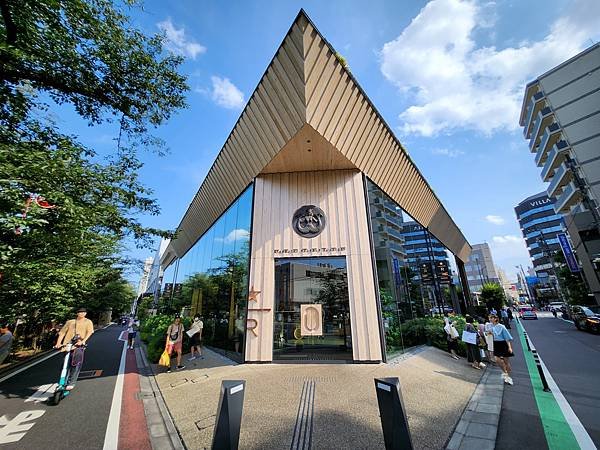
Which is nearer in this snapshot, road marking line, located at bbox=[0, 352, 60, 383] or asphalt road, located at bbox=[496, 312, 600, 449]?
asphalt road, located at bbox=[496, 312, 600, 449]

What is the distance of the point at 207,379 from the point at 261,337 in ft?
6.78

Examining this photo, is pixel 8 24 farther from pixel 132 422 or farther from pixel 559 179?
pixel 559 179

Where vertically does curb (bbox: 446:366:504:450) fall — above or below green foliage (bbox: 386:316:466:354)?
below

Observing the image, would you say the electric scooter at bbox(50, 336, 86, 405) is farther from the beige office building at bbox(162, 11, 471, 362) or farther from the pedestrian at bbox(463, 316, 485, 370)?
the pedestrian at bbox(463, 316, 485, 370)

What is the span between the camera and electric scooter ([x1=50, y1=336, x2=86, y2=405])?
5125mm

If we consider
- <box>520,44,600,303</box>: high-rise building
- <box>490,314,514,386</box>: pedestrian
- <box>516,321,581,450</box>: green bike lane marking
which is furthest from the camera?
<box>520,44,600,303</box>: high-rise building

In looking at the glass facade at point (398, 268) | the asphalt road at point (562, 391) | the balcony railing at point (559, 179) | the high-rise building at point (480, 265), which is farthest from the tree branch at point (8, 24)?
the high-rise building at point (480, 265)

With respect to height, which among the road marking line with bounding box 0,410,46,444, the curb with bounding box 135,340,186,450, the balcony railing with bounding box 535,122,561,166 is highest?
the balcony railing with bounding box 535,122,561,166

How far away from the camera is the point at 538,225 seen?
55.7 m

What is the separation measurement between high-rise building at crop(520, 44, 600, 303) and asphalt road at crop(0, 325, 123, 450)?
3620 cm

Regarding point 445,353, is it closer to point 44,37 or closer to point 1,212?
point 1,212

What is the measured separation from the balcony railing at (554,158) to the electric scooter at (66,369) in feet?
143

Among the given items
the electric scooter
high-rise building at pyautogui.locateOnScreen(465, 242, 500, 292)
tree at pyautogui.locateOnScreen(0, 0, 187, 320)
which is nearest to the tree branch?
tree at pyautogui.locateOnScreen(0, 0, 187, 320)

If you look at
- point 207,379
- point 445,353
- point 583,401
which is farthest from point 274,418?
point 445,353
